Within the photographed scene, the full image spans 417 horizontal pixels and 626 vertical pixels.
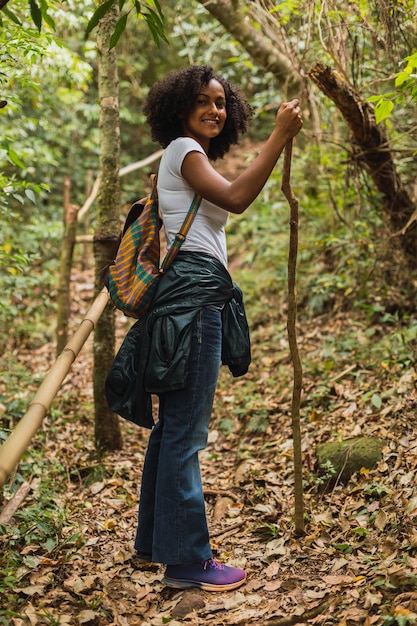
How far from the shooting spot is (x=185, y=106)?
2559 millimetres

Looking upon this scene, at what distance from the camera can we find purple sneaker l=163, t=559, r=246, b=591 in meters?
2.45

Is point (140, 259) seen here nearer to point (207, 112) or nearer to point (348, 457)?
point (207, 112)

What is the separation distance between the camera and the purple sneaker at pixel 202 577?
2445mm

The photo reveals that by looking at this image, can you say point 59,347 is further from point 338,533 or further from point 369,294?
point 338,533

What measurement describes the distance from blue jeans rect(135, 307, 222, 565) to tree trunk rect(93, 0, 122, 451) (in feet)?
4.77

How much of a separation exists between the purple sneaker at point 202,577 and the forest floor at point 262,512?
4 centimetres

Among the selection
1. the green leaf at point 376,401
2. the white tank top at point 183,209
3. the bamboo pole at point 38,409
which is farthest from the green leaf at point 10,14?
the green leaf at point 376,401

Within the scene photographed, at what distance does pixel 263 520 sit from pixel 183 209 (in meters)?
1.68

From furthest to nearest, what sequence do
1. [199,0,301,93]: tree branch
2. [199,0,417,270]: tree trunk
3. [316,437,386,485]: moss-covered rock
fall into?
1. [199,0,301,93]: tree branch
2. [199,0,417,270]: tree trunk
3. [316,437,386,485]: moss-covered rock

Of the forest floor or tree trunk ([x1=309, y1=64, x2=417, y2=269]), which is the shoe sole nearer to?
the forest floor

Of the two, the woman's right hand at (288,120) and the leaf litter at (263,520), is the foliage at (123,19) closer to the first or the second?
the woman's right hand at (288,120)

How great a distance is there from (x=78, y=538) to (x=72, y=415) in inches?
78.7

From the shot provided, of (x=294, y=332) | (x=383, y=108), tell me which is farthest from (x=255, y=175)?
(x=383, y=108)

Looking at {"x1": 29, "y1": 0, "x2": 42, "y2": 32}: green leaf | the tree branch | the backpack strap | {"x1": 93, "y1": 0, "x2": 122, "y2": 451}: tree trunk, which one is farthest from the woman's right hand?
the tree branch
